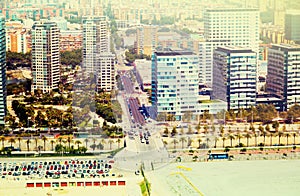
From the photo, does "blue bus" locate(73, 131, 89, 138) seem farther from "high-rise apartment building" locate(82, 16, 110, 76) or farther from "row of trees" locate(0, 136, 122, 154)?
"high-rise apartment building" locate(82, 16, 110, 76)

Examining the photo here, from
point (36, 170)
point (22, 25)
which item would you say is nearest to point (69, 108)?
point (36, 170)

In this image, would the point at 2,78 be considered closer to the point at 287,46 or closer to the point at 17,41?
the point at 17,41

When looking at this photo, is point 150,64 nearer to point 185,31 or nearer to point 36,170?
point 185,31

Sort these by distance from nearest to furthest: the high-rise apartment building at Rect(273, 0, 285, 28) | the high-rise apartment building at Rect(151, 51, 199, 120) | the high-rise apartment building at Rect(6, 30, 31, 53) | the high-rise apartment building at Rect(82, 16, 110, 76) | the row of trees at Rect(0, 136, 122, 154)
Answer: the row of trees at Rect(0, 136, 122, 154), the high-rise apartment building at Rect(151, 51, 199, 120), the high-rise apartment building at Rect(82, 16, 110, 76), the high-rise apartment building at Rect(6, 30, 31, 53), the high-rise apartment building at Rect(273, 0, 285, 28)

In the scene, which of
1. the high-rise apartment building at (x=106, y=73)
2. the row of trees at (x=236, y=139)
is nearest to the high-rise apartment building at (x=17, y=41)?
the high-rise apartment building at (x=106, y=73)

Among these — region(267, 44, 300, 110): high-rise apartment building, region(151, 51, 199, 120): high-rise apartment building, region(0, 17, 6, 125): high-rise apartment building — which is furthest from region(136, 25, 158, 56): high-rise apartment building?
region(0, 17, 6, 125): high-rise apartment building

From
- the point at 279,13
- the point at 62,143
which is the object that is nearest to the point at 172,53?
the point at 62,143

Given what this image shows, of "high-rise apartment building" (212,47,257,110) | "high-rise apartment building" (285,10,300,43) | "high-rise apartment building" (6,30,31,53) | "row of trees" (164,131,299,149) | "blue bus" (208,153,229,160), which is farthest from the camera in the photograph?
"high-rise apartment building" (6,30,31,53)

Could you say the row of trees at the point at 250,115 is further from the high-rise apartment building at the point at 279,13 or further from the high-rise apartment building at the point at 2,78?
the high-rise apartment building at the point at 279,13
